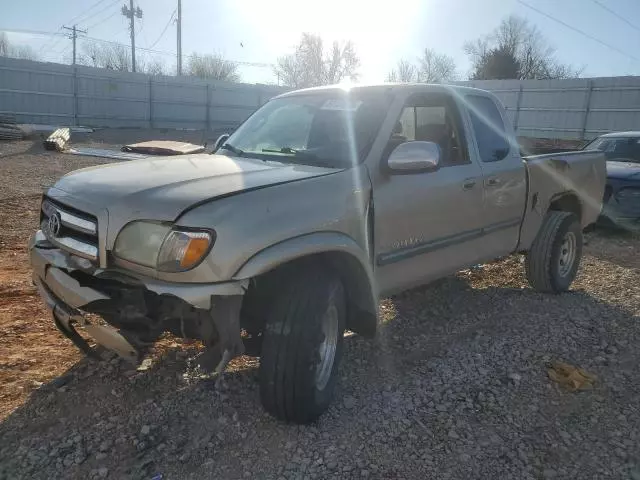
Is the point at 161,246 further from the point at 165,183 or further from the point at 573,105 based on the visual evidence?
the point at 573,105

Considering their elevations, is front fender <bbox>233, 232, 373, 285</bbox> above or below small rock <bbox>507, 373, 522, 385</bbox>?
above

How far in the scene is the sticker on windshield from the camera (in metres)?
3.88

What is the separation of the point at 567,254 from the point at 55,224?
4.91 metres

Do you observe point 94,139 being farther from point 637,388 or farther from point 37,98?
point 637,388

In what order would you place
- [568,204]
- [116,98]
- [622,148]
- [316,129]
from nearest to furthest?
[316,129] → [568,204] → [622,148] → [116,98]

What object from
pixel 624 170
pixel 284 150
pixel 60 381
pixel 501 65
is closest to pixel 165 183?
pixel 284 150

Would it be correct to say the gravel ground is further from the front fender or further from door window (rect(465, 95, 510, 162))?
door window (rect(465, 95, 510, 162))

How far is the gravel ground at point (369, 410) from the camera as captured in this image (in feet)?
9.18

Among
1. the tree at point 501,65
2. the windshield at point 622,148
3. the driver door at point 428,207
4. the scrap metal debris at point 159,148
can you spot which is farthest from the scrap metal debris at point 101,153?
the tree at point 501,65

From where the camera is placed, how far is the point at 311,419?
3.06 m

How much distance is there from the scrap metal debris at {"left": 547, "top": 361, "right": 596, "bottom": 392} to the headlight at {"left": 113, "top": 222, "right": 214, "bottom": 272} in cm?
266

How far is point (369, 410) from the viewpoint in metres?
3.32

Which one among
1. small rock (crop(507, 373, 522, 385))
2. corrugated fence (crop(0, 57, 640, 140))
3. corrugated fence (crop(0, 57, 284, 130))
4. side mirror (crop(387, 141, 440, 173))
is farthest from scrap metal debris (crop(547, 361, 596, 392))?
corrugated fence (crop(0, 57, 284, 130))

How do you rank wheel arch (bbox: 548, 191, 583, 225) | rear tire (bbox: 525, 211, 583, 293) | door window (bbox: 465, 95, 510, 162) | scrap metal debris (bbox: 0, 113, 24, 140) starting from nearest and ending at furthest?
1. door window (bbox: 465, 95, 510, 162)
2. rear tire (bbox: 525, 211, 583, 293)
3. wheel arch (bbox: 548, 191, 583, 225)
4. scrap metal debris (bbox: 0, 113, 24, 140)
